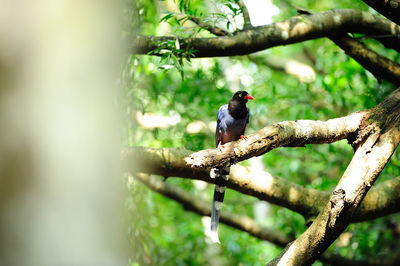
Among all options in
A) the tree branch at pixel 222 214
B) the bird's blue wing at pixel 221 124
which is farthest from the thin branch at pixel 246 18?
the tree branch at pixel 222 214

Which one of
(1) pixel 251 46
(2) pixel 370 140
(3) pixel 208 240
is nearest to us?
(2) pixel 370 140

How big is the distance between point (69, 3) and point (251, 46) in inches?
102

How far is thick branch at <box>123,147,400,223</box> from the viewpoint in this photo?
3582 millimetres

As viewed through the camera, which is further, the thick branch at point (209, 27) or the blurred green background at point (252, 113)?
the blurred green background at point (252, 113)

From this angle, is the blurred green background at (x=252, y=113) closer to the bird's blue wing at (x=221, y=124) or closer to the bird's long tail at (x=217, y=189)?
the bird's blue wing at (x=221, y=124)

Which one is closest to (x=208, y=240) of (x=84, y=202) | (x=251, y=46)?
(x=251, y=46)

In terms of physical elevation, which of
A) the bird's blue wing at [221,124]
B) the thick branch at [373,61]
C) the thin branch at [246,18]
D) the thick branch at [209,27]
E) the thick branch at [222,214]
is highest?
the thin branch at [246,18]

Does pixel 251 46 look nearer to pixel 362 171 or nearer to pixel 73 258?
pixel 362 171

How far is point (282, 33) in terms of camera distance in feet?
13.3

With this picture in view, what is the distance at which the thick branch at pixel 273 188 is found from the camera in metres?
3.58

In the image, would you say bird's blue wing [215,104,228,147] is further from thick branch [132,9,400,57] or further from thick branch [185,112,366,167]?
thick branch [185,112,366,167]

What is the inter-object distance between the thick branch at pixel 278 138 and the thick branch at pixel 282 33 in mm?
1253

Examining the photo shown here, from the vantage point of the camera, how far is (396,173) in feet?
17.3

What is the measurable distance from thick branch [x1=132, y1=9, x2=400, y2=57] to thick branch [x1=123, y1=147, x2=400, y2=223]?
3.18ft
